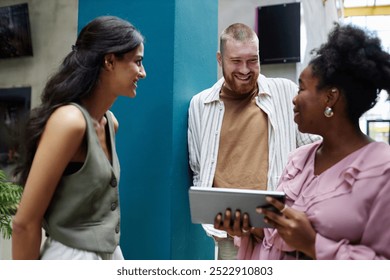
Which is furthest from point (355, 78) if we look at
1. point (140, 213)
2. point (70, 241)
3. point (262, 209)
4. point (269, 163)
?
point (140, 213)

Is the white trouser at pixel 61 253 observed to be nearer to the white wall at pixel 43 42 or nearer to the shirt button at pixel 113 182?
the shirt button at pixel 113 182

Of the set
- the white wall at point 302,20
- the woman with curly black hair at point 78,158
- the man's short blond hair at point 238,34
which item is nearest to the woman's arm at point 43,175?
the woman with curly black hair at point 78,158

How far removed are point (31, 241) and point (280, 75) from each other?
3.88 meters

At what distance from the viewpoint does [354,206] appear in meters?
1.21

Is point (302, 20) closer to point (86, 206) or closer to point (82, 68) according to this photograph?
point (82, 68)

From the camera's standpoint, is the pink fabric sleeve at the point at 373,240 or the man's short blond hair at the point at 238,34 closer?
the pink fabric sleeve at the point at 373,240

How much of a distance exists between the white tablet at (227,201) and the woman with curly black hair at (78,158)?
30 centimetres

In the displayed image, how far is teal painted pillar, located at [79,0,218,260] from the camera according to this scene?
80.0 inches

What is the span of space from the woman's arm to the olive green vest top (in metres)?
0.05

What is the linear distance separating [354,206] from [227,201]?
39cm

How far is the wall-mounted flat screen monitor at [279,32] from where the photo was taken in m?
4.53

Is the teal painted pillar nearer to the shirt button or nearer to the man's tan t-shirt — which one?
the man's tan t-shirt

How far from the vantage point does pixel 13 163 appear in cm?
Result: 448

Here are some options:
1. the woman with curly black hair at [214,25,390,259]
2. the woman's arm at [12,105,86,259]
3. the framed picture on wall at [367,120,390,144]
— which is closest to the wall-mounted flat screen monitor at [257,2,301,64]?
the framed picture on wall at [367,120,390,144]
